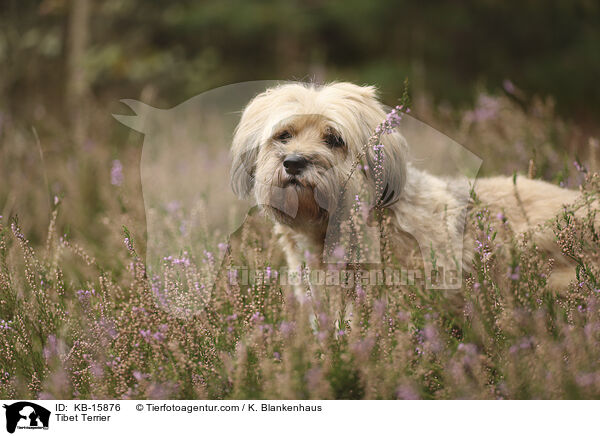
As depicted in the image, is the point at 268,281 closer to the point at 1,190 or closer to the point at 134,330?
the point at 134,330

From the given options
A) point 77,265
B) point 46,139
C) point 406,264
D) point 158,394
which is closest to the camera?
point 158,394

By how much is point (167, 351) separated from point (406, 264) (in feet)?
4.09

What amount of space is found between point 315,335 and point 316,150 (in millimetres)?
896

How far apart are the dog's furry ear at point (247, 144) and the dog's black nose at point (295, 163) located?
0.34 meters

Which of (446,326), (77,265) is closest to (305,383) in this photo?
(446,326)

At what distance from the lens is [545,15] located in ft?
33.9

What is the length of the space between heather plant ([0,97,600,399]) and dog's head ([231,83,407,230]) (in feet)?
1.09

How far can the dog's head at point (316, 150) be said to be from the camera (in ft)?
8.88

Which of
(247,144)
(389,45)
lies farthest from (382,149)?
(389,45)

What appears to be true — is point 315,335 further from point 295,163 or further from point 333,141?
point 333,141

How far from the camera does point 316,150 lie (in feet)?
8.95
